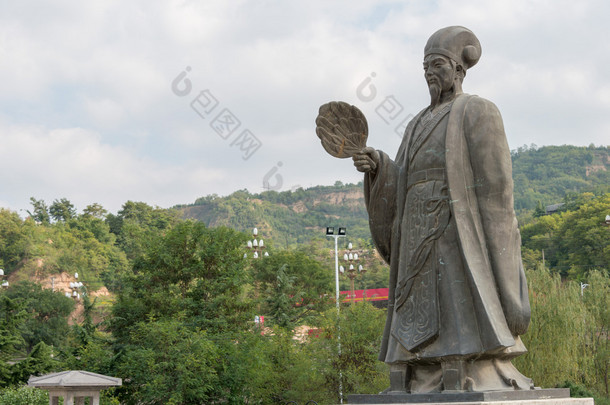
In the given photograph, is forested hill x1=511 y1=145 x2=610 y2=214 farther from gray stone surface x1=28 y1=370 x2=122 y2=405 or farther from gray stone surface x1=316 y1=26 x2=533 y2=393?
gray stone surface x1=316 y1=26 x2=533 y2=393

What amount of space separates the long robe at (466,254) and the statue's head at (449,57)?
241mm

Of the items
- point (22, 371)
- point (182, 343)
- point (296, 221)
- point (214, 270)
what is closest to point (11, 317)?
point (22, 371)

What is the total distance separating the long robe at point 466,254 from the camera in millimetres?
6820

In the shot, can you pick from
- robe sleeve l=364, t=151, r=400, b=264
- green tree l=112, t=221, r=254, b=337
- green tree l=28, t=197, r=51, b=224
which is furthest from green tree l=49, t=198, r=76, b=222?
robe sleeve l=364, t=151, r=400, b=264

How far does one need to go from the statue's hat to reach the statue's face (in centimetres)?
6

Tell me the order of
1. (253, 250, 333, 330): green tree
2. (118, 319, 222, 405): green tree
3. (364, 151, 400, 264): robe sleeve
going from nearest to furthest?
(364, 151, 400, 264): robe sleeve < (118, 319, 222, 405): green tree < (253, 250, 333, 330): green tree

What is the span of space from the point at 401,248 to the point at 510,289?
118 centimetres

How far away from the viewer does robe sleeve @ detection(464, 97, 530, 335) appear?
696 cm

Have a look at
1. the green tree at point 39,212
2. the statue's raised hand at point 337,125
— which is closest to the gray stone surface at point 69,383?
the statue's raised hand at point 337,125

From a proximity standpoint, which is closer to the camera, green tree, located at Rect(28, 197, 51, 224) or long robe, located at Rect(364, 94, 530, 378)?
long robe, located at Rect(364, 94, 530, 378)

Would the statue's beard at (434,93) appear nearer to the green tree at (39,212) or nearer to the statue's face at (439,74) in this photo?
the statue's face at (439,74)

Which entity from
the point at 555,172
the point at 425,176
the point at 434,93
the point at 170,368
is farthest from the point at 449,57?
the point at 555,172

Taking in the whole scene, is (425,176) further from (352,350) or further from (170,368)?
(352,350)

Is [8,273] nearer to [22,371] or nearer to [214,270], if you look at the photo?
[214,270]
